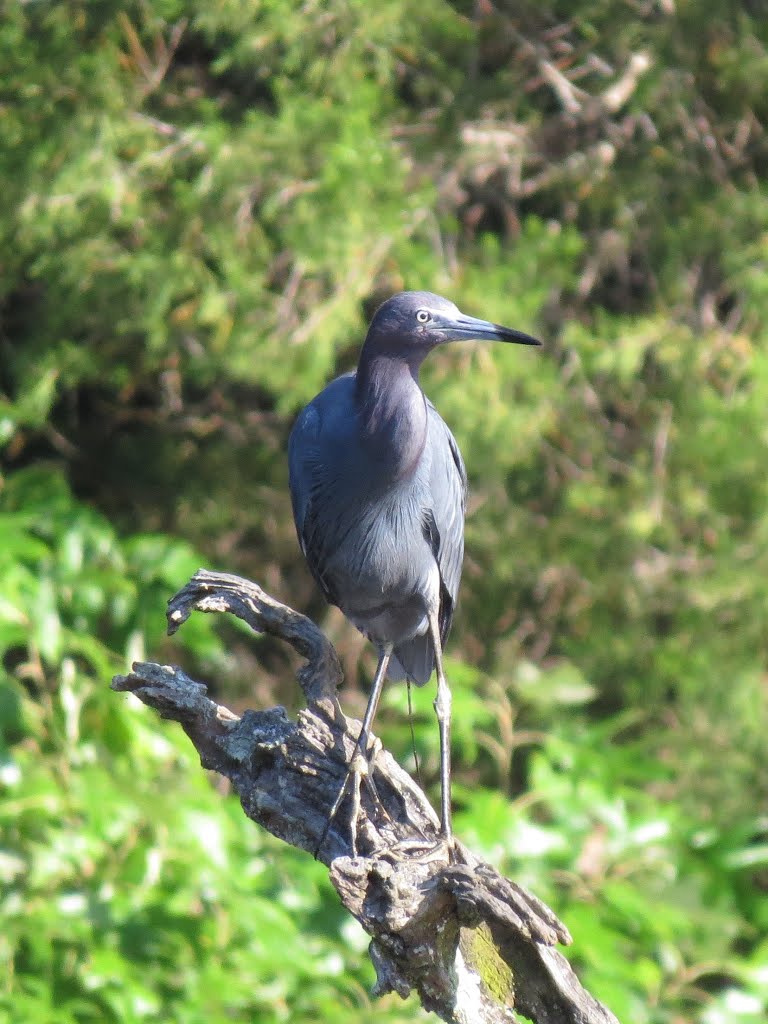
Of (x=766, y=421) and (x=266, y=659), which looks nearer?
(x=766, y=421)

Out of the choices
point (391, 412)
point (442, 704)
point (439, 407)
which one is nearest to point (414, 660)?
point (442, 704)

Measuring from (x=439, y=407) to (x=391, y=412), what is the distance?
1.93m

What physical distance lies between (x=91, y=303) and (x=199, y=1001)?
9.30ft

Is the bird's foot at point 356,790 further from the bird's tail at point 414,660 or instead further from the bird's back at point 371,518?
the bird's tail at point 414,660

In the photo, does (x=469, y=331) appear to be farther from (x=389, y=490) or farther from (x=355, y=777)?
(x=355, y=777)

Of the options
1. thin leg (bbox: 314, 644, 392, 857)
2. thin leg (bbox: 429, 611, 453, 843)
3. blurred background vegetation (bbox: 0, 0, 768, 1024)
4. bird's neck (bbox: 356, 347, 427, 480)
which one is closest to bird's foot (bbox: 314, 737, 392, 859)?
thin leg (bbox: 314, 644, 392, 857)

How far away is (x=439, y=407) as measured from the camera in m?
5.25

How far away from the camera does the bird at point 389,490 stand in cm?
329

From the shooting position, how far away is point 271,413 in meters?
6.38

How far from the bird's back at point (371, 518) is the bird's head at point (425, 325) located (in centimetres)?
25

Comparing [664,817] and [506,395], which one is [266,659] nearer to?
[506,395]

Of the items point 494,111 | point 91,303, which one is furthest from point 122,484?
point 494,111

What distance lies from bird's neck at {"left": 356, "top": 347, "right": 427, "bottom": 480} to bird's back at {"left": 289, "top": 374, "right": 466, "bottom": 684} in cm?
3

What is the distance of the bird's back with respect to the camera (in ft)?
11.3
